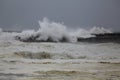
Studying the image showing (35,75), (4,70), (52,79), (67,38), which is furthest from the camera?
(67,38)

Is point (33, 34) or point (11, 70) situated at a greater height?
point (33, 34)

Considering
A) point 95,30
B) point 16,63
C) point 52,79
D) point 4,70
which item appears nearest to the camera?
point 52,79

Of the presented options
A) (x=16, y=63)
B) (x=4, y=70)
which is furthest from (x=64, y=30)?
(x=4, y=70)

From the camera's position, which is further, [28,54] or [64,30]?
[64,30]

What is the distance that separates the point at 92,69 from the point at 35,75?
3.37 metres

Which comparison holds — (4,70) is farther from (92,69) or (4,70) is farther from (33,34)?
(33,34)

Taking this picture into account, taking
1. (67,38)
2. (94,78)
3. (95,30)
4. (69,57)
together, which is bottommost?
(94,78)

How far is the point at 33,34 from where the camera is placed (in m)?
48.0

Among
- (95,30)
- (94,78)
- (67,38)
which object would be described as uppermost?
(95,30)

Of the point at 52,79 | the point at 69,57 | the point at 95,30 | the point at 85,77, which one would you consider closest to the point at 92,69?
the point at 85,77

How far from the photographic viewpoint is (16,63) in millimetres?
17406

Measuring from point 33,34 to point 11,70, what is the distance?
3353cm

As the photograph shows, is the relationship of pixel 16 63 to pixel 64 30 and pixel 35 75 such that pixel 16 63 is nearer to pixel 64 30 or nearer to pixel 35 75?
pixel 35 75

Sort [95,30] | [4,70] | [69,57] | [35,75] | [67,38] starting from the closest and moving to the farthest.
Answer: [35,75] < [4,70] < [69,57] < [67,38] < [95,30]
